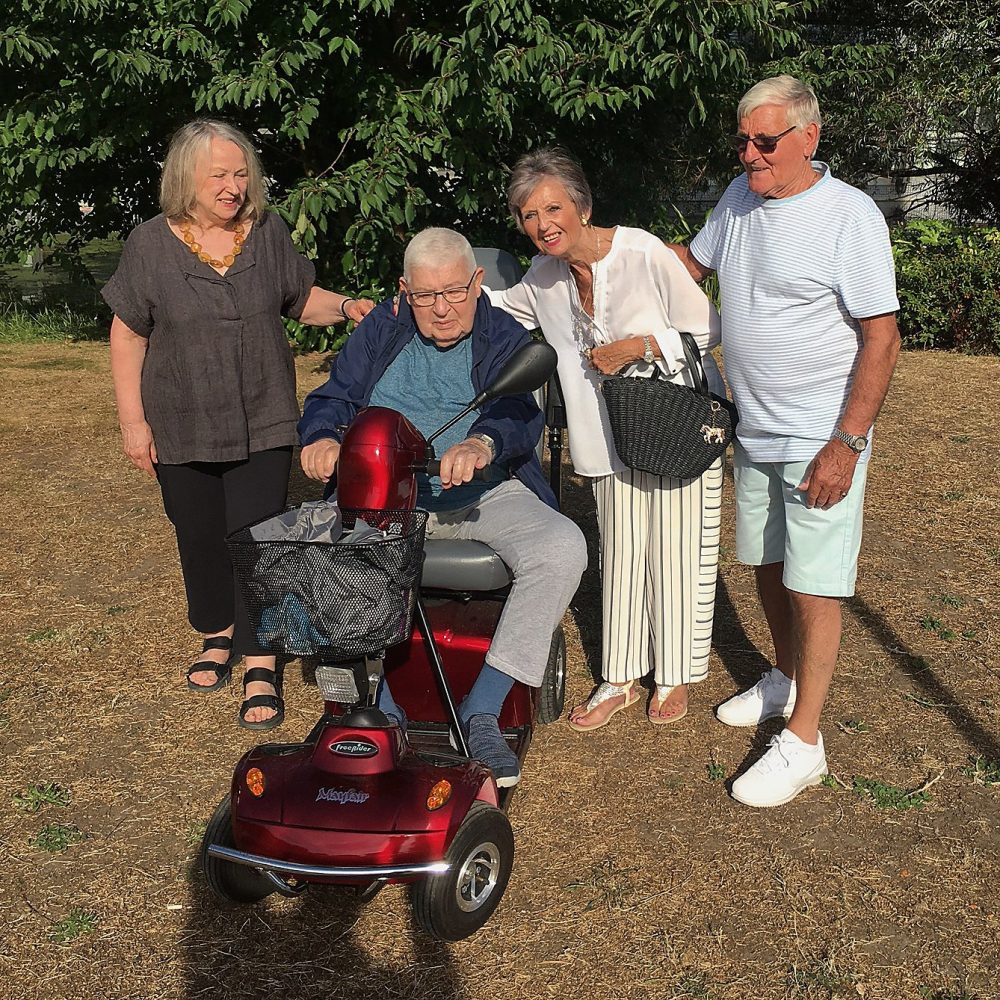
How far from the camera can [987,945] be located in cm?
281

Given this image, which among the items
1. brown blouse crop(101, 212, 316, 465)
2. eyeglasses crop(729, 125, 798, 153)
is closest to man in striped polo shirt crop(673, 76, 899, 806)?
eyeglasses crop(729, 125, 798, 153)

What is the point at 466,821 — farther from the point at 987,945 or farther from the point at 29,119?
the point at 29,119

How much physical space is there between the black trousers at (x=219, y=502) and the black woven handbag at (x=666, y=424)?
4.31 ft

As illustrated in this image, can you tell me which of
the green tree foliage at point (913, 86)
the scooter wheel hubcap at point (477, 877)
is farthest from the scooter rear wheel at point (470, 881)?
the green tree foliage at point (913, 86)

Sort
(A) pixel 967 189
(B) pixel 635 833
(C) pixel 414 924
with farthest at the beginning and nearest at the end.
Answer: (A) pixel 967 189 < (B) pixel 635 833 < (C) pixel 414 924

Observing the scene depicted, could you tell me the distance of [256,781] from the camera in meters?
2.75

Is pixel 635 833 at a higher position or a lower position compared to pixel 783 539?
lower

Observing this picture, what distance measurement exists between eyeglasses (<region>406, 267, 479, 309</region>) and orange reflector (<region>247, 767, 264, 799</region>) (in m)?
1.43

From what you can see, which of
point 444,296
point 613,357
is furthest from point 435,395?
point 613,357

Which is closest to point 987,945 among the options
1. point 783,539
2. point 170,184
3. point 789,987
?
point 789,987

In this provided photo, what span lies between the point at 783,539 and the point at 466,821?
4.50ft

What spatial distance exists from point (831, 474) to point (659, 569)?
0.82 metres

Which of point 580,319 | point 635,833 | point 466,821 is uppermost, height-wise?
point 580,319

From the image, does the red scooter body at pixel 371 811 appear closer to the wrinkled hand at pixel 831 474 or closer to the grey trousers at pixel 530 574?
the grey trousers at pixel 530 574
